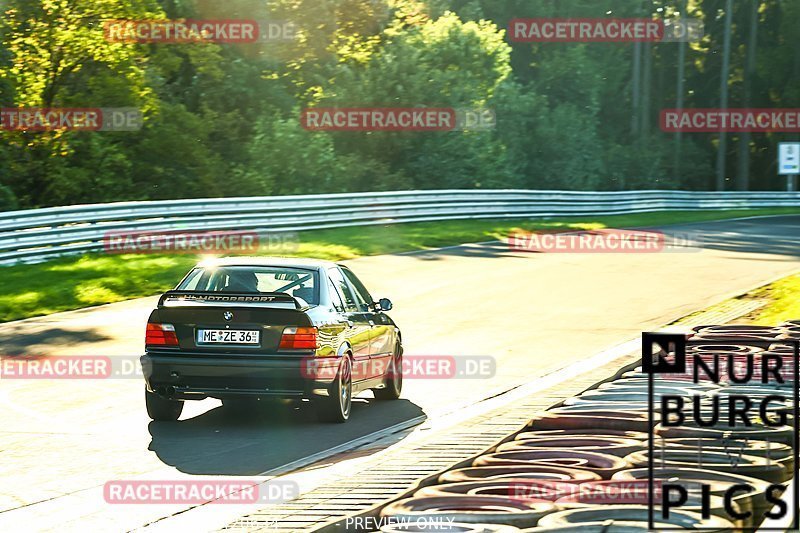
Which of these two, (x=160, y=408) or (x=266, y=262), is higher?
(x=266, y=262)

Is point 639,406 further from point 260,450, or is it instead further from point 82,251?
point 82,251

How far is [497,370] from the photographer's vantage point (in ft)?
48.0

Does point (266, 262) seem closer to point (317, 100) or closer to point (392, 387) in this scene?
point (392, 387)

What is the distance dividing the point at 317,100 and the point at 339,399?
3742cm

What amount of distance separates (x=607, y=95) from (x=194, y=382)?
6474 cm

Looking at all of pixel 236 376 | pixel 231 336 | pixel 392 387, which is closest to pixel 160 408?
pixel 236 376

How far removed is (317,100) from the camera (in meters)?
48.2

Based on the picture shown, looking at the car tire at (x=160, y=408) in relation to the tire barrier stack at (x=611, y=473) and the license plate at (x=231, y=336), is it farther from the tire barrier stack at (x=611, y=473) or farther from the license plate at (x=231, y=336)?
the tire barrier stack at (x=611, y=473)

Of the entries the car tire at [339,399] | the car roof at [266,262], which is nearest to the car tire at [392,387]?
the car tire at [339,399]

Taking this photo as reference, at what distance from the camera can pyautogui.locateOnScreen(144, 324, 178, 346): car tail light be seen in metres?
11.3

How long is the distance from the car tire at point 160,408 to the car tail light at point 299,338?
126 cm

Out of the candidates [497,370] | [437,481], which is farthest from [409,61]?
[437,481]

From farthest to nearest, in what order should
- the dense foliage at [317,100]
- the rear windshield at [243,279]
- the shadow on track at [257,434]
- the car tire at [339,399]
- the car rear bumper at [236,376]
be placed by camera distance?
the dense foliage at [317,100], the rear windshield at [243,279], the car tire at [339,399], the car rear bumper at [236,376], the shadow on track at [257,434]

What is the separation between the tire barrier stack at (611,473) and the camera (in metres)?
6.33
